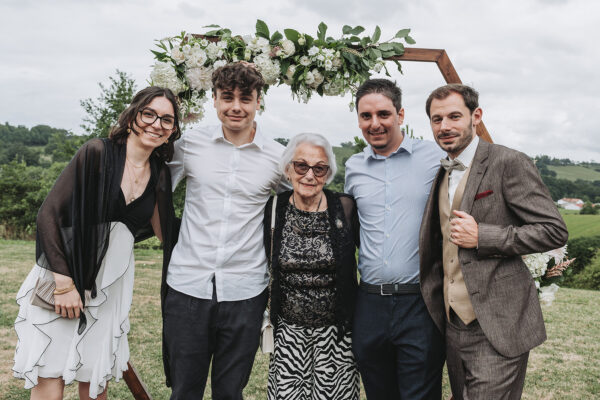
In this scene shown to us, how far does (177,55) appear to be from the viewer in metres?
3.83

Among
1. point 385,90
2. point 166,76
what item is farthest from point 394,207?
point 166,76

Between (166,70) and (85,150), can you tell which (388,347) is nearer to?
(85,150)

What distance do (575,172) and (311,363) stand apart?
8011 centimetres

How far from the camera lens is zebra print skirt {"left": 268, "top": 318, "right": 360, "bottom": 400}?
126 inches

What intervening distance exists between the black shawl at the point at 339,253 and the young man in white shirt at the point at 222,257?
5.3 inches

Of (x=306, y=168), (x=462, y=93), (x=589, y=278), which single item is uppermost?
(x=462, y=93)

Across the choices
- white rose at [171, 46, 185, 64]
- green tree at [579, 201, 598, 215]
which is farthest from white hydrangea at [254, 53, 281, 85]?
green tree at [579, 201, 598, 215]

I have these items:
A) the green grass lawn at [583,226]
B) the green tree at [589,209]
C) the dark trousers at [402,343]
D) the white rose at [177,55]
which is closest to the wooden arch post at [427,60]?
the white rose at [177,55]

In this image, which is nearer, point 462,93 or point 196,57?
point 462,93

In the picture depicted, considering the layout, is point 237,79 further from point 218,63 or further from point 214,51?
point 214,51

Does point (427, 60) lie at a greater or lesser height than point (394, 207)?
greater

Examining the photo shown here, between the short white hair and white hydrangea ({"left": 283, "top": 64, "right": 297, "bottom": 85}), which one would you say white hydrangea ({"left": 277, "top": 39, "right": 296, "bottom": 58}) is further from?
the short white hair

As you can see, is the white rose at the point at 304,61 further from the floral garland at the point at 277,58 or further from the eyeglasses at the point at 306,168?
the eyeglasses at the point at 306,168

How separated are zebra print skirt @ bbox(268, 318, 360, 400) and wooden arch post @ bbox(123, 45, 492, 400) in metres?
1.52
